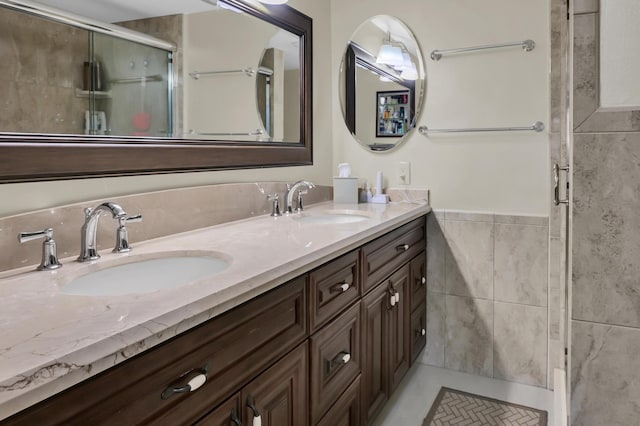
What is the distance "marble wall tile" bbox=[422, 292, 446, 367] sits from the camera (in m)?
2.63

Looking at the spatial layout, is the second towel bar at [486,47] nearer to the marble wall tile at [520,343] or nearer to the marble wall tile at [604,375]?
the marble wall tile at [520,343]

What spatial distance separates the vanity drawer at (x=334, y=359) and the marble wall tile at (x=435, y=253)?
1.03 metres

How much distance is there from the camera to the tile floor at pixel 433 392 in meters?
2.15

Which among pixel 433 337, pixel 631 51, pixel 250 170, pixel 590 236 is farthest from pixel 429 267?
pixel 631 51

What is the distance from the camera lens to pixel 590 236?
3.59 ft

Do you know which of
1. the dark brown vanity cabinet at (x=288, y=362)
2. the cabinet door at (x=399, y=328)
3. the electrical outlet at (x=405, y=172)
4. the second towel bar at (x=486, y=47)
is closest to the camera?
the dark brown vanity cabinet at (x=288, y=362)

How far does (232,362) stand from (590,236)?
2.81 feet

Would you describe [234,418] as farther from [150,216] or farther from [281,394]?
[150,216]

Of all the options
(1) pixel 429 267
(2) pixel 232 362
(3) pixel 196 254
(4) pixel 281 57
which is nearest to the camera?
(2) pixel 232 362

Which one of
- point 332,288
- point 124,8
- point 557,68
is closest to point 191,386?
point 332,288

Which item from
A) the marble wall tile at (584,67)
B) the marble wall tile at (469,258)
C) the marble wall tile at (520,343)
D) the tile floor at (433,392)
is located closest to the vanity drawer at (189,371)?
the marble wall tile at (584,67)

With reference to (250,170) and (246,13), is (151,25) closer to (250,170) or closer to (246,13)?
(246,13)

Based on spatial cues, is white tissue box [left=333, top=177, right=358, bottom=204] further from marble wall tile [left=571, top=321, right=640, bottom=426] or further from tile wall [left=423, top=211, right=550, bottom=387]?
marble wall tile [left=571, top=321, right=640, bottom=426]

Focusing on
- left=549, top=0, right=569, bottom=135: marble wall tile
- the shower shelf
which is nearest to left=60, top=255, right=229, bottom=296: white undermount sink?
the shower shelf
